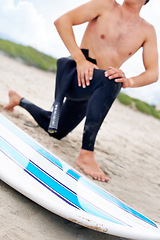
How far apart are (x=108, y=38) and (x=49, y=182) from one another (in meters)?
1.25

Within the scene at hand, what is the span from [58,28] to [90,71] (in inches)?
15.8

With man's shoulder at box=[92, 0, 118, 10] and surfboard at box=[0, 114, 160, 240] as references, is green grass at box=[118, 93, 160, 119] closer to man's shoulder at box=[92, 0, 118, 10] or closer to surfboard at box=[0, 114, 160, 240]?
man's shoulder at box=[92, 0, 118, 10]

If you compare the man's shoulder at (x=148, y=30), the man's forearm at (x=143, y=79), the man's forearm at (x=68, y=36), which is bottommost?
the man's forearm at (x=143, y=79)

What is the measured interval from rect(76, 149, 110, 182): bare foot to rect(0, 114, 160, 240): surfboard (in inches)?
14.4

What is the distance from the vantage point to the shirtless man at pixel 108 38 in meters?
1.97

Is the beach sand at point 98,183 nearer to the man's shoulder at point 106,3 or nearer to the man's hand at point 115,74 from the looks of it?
the man's hand at point 115,74

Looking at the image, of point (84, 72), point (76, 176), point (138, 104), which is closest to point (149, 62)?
point (84, 72)

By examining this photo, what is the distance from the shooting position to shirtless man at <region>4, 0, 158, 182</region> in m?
1.97

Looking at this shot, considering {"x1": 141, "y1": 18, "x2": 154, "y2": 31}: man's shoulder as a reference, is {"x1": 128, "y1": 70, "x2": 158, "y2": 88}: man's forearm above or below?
below

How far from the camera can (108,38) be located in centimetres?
209

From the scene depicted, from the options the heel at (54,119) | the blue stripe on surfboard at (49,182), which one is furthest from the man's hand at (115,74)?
the blue stripe on surfboard at (49,182)

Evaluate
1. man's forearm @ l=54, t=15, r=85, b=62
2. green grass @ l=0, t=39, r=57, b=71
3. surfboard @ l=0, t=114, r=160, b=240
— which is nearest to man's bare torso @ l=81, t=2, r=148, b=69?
man's forearm @ l=54, t=15, r=85, b=62

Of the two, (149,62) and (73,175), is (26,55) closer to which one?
(149,62)

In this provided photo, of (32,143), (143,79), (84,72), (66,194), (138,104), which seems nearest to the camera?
(66,194)
